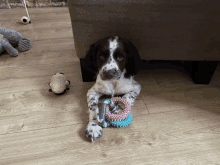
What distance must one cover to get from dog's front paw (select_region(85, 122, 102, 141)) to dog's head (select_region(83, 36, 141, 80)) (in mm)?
386

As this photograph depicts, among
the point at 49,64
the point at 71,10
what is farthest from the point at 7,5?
the point at 71,10

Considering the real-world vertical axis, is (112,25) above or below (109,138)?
above

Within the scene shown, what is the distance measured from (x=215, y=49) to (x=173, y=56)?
13.9 inches

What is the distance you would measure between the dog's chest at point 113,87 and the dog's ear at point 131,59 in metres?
0.10

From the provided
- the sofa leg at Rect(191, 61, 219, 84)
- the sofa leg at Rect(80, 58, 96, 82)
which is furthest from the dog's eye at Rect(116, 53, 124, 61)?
the sofa leg at Rect(191, 61, 219, 84)

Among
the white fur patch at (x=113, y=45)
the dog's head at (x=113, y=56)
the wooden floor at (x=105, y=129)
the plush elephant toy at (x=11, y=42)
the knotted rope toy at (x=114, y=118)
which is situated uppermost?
the white fur patch at (x=113, y=45)

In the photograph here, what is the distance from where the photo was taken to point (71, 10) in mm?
1265

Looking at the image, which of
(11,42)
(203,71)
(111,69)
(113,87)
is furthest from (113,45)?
(11,42)

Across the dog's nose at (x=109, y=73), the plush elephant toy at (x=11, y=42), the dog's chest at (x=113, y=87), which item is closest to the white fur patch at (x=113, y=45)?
the dog's nose at (x=109, y=73)

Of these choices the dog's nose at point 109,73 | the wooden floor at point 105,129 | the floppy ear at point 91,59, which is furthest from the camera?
the floppy ear at point 91,59

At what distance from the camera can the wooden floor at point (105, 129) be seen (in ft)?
3.72

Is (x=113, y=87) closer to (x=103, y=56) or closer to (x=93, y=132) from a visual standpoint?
(x=103, y=56)

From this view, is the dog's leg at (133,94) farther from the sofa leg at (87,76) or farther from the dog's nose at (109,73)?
the sofa leg at (87,76)

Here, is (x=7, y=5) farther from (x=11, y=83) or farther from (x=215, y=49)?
(x=215, y=49)
